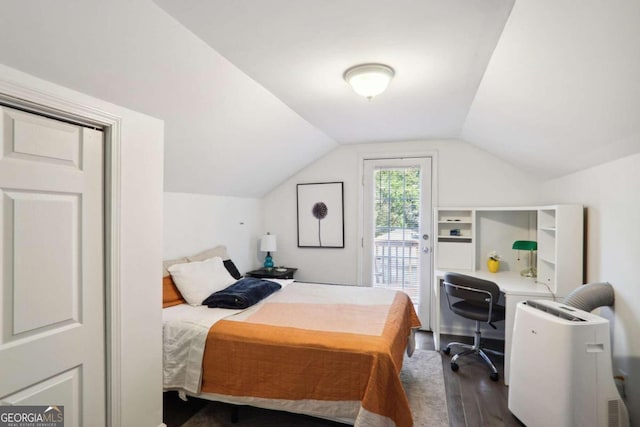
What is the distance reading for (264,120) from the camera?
2.75 metres

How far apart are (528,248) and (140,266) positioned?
3.37m

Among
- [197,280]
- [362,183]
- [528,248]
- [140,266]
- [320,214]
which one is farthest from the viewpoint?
[320,214]

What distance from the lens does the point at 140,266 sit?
1816 millimetres

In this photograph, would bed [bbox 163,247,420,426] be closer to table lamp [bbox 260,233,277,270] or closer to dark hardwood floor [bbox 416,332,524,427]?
dark hardwood floor [bbox 416,332,524,427]

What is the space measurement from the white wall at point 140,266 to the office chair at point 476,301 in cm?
245

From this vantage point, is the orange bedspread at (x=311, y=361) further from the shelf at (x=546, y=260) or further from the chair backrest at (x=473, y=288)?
the shelf at (x=546, y=260)

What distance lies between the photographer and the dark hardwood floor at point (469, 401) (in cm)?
223

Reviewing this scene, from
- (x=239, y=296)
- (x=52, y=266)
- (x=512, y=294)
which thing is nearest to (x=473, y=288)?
(x=512, y=294)

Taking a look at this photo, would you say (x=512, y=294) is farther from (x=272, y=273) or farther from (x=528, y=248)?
(x=272, y=273)

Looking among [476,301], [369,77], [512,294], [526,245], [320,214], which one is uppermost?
[369,77]

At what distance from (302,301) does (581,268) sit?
2294mm

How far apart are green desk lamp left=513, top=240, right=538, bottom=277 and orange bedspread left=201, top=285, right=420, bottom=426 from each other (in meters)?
1.78

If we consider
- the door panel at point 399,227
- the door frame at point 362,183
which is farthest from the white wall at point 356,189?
the door panel at point 399,227

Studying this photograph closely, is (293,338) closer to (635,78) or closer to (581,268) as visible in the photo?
(635,78)
